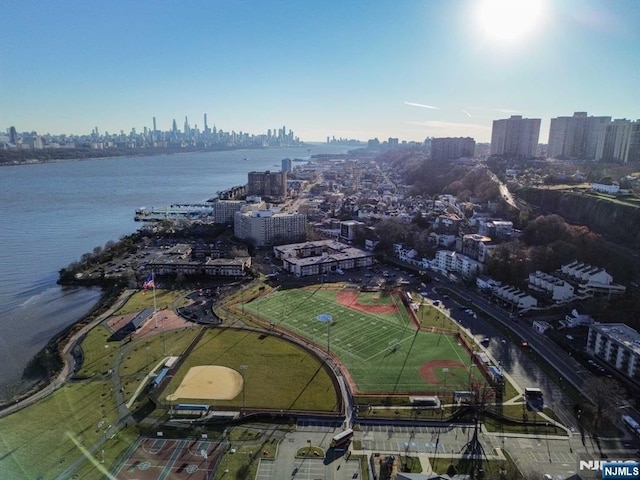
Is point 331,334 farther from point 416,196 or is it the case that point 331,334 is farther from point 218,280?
point 416,196

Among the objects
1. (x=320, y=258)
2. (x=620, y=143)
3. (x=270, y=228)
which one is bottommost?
(x=320, y=258)

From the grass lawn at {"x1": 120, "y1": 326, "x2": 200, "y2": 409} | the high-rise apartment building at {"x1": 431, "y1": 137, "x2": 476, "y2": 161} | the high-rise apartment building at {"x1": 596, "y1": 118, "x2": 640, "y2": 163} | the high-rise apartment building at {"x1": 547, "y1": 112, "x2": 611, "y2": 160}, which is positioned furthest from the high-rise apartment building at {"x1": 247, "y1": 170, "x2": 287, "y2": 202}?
the grass lawn at {"x1": 120, "y1": 326, "x2": 200, "y2": 409}

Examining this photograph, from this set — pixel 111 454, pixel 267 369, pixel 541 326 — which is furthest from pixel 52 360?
pixel 541 326

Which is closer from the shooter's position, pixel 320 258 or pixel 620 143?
pixel 320 258

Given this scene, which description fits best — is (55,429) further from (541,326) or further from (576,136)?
(576,136)

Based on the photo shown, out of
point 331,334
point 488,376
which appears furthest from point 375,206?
point 488,376

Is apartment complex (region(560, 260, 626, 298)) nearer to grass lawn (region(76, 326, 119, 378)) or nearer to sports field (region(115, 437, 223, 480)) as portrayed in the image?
sports field (region(115, 437, 223, 480))
